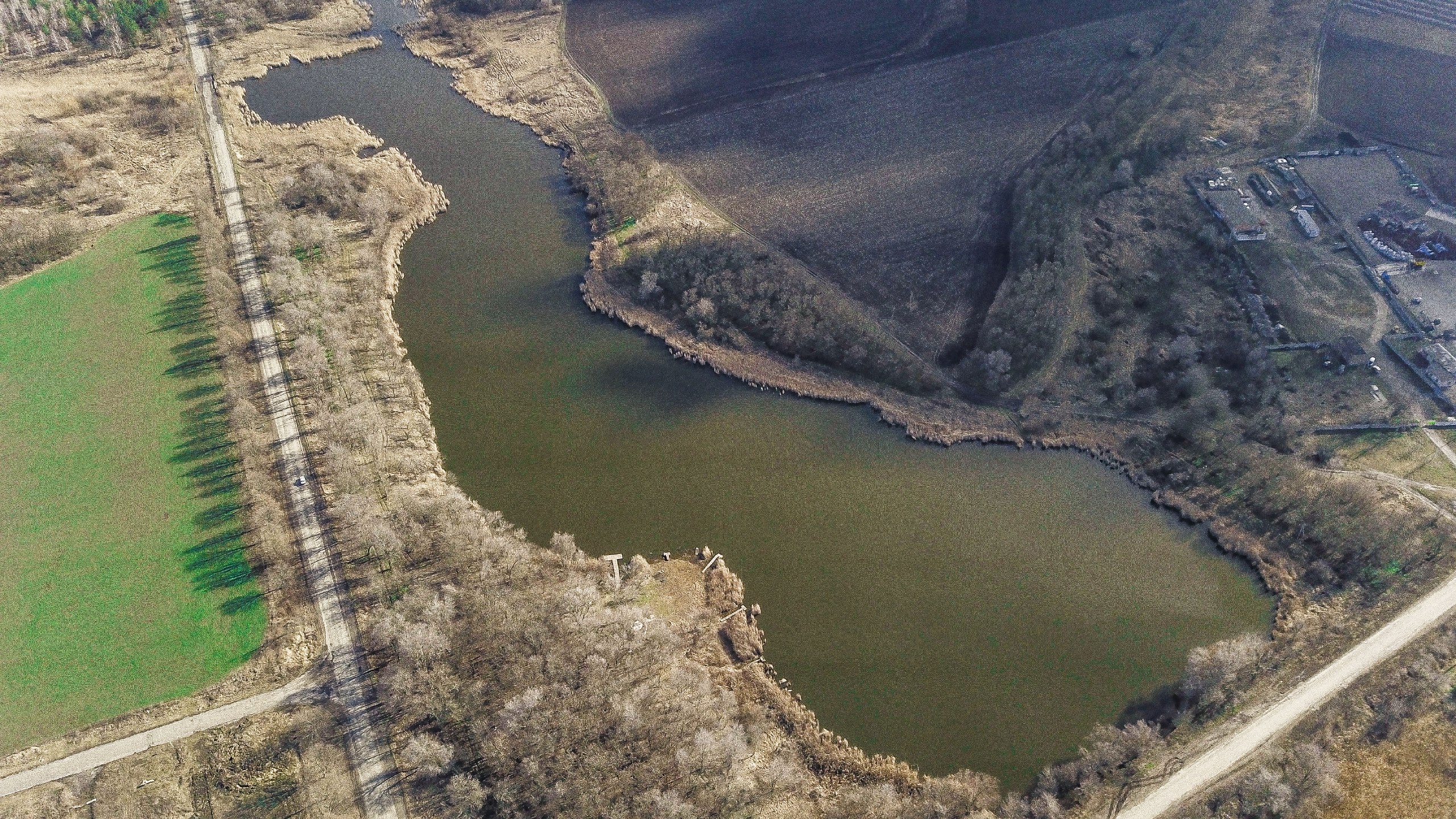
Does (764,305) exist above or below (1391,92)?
below

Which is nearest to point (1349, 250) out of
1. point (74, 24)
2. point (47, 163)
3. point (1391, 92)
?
point (1391, 92)

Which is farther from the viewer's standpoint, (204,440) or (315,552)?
(204,440)

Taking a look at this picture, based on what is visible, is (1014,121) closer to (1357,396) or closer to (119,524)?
(1357,396)

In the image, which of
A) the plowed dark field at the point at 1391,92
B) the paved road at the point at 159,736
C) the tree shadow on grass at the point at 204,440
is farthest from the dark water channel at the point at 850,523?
the plowed dark field at the point at 1391,92

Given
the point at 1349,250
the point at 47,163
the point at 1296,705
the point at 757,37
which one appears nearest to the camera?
the point at 1296,705

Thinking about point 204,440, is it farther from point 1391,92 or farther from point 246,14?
point 1391,92

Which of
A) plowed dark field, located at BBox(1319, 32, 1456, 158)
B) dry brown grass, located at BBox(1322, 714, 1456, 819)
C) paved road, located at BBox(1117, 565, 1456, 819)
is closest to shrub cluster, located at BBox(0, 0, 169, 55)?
paved road, located at BBox(1117, 565, 1456, 819)

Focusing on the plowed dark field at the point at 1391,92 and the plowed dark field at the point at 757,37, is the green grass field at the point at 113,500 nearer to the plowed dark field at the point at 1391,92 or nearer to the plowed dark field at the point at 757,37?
the plowed dark field at the point at 757,37
